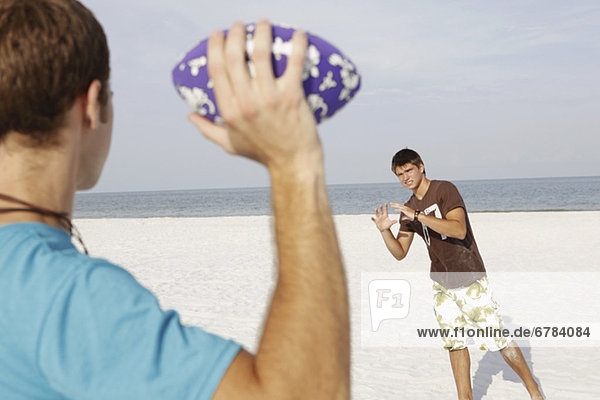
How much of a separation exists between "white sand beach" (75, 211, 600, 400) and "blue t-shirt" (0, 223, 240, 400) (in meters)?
0.29

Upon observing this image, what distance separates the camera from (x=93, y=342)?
89 cm

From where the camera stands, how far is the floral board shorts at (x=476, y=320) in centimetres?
505

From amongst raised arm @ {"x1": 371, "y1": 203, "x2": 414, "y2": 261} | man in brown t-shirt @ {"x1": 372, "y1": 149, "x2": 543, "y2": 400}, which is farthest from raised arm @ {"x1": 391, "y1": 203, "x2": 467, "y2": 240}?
raised arm @ {"x1": 371, "y1": 203, "x2": 414, "y2": 261}

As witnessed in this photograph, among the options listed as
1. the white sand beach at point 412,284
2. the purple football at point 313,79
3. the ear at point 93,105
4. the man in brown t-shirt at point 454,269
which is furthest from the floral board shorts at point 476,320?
the ear at point 93,105

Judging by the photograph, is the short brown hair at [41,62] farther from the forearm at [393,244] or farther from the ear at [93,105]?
the forearm at [393,244]

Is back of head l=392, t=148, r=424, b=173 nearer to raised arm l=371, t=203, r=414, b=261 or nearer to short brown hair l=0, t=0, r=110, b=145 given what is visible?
raised arm l=371, t=203, r=414, b=261

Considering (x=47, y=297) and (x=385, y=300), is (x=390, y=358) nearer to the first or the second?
(x=385, y=300)

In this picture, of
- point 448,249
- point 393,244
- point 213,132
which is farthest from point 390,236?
point 213,132

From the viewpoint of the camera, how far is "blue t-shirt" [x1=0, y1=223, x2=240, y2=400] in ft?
2.91

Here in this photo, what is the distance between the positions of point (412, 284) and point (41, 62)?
10.5 metres

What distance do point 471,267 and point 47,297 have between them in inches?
184

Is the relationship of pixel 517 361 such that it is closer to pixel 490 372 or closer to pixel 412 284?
pixel 490 372

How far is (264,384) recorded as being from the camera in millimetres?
874

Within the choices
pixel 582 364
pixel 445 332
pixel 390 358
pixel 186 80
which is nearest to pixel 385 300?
pixel 390 358
